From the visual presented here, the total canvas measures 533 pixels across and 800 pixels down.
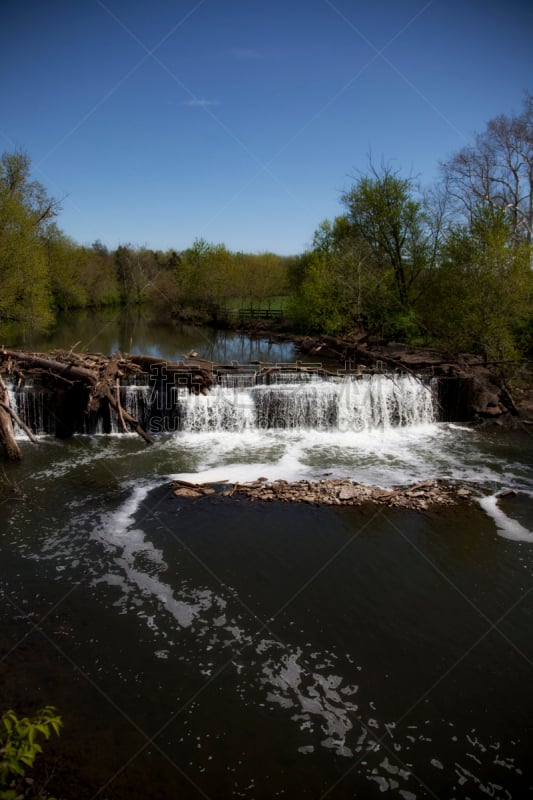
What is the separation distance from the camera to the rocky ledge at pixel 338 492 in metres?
10.7

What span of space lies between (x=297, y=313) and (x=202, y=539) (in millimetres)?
26951

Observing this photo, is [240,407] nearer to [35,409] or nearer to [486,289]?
[35,409]

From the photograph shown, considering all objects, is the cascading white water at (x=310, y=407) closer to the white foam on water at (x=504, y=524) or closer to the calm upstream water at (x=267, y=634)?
the calm upstream water at (x=267, y=634)

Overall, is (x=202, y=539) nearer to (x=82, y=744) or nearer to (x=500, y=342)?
(x=82, y=744)

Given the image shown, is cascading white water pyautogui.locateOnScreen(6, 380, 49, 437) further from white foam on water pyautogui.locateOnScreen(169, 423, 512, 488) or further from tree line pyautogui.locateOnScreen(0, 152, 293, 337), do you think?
tree line pyautogui.locateOnScreen(0, 152, 293, 337)

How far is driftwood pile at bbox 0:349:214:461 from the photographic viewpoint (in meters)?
13.4

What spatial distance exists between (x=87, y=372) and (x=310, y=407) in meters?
7.20

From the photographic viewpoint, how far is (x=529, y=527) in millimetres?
9742

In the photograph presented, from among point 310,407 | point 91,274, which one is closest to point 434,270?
point 310,407

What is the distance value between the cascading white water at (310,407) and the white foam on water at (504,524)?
632cm

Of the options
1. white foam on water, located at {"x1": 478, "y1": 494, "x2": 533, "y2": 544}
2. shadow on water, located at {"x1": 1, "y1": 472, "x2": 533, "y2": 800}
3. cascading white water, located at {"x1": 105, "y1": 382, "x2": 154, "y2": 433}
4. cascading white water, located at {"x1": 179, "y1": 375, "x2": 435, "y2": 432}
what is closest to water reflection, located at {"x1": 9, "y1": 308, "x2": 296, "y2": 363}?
cascading white water, located at {"x1": 105, "y1": 382, "x2": 154, "y2": 433}

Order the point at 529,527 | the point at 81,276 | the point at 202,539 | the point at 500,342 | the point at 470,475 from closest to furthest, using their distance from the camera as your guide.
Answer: the point at 202,539 < the point at 529,527 < the point at 470,475 < the point at 500,342 < the point at 81,276

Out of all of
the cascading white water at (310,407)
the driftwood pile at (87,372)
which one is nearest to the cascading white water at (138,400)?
the driftwood pile at (87,372)

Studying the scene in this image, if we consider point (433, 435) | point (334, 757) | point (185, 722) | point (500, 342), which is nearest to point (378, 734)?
point (334, 757)
